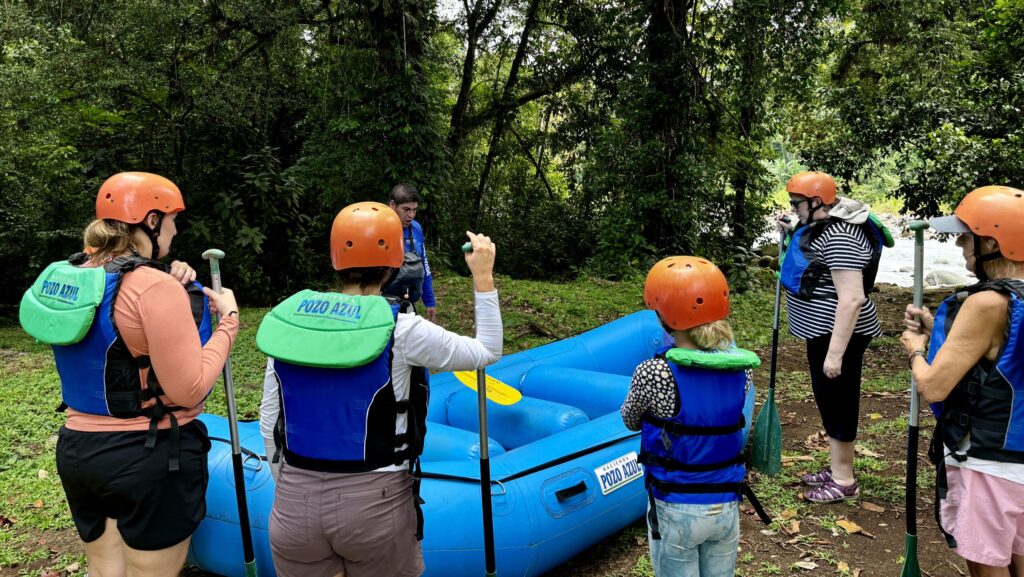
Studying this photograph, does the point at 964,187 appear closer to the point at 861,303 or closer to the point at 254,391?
the point at 861,303

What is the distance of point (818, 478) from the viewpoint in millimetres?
3717

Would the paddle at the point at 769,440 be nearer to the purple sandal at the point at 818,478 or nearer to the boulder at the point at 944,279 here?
the purple sandal at the point at 818,478

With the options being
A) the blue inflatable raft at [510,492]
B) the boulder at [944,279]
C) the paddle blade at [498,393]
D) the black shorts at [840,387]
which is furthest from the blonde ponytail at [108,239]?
the boulder at [944,279]

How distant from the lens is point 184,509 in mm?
1971

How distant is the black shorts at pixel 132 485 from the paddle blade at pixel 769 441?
3.11 m

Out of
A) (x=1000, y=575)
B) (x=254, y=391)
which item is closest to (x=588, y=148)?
(x=254, y=391)

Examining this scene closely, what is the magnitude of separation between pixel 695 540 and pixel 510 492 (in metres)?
1.12

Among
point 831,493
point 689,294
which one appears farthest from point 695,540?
point 831,493

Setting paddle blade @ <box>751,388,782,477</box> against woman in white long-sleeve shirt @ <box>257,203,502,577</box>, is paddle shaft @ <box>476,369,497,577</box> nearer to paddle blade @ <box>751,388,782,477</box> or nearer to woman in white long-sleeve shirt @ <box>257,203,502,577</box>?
woman in white long-sleeve shirt @ <box>257,203,502,577</box>

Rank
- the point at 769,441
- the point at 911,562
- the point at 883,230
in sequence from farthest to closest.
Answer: the point at 769,441
the point at 883,230
the point at 911,562

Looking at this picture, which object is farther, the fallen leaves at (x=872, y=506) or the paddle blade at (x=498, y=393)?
the paddle blade at (x=498, y=393)

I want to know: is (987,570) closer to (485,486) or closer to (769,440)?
(485,486)

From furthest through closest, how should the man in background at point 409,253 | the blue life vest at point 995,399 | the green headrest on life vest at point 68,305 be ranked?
the man in background at point 409,253 → the blue life vest at point 995,399 → the green headrest on life vest at point 68,305

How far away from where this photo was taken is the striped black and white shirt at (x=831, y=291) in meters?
3.17
